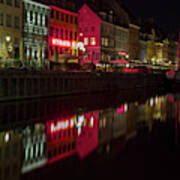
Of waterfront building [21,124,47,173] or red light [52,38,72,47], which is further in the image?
red light [52,38,72,47]

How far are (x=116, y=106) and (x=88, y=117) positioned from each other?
8768 mm

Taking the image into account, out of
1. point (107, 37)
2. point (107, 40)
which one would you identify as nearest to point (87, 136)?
point (107, 37)

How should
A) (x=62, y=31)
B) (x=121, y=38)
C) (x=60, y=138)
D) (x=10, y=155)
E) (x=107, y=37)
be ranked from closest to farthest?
(x=10, y=155)
(x=60, y=138)
(x=62, y=31)
(x=107, y=37)
(x=121, y=38)

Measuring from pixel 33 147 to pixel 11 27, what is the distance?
38.0 meters

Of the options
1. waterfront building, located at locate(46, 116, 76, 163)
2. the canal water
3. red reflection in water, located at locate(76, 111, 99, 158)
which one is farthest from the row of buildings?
waterfront building, located at locate(46, 116, 76, 163)

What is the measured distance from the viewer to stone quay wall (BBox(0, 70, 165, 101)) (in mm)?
35500

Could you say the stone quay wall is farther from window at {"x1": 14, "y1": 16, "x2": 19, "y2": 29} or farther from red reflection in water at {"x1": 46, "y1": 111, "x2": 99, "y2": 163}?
window at {"x1": 14, "y1": 16, "x2": 19, "y2": 29}

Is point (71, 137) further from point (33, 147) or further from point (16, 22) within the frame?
point (16, 22)

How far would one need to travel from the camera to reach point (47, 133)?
73.8 ft

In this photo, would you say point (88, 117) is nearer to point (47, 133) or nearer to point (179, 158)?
point (47, 133)

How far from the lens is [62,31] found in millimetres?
68812

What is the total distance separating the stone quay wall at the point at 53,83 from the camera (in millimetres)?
35500

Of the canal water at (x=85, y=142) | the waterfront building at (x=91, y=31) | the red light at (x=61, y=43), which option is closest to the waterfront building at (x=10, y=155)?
the canal water at (x=85, y=142)

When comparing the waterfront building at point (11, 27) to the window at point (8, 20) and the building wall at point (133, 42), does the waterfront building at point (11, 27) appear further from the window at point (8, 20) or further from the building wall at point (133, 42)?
the building wall at point (133, 42)
